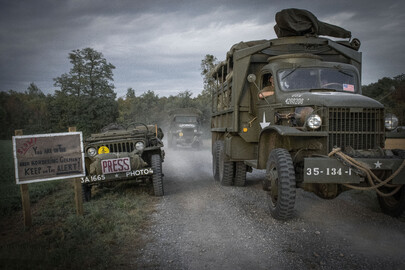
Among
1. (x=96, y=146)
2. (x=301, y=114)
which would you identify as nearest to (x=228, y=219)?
(x=301, y=114)

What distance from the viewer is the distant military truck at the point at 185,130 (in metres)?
19.3

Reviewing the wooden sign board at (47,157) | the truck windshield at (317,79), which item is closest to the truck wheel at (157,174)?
the wooden sign board at (47,157)

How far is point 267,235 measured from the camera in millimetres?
4066

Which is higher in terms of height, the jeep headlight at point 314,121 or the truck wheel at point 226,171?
the jeep headlight at point 314,121

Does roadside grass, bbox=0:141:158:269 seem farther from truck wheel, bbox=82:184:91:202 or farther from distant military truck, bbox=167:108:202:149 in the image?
distant military truck, bbox=167:108:202:149

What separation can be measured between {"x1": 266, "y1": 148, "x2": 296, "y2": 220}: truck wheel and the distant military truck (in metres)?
14.8

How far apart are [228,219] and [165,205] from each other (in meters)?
1.48

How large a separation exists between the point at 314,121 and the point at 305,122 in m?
0.14

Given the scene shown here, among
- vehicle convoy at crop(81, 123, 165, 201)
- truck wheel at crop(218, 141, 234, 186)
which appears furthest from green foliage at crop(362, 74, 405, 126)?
vehicle convoy at crop(81, 123, 165, 201)

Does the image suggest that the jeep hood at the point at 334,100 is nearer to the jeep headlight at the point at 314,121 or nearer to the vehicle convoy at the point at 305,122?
the vehicle convoy at the point at 305,122

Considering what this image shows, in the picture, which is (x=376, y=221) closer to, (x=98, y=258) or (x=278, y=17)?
(x=98, y=258)

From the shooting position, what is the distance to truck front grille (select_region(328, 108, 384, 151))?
442cm

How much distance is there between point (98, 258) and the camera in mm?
3334

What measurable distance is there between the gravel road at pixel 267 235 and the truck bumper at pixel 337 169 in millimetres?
768
